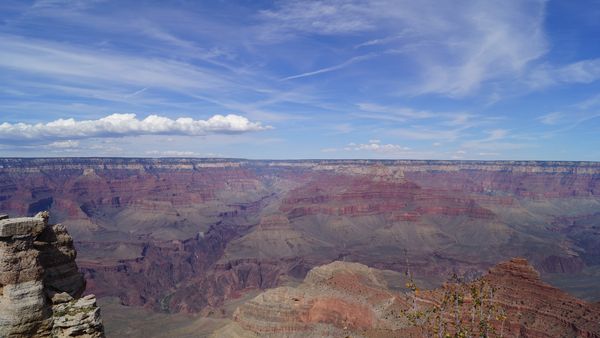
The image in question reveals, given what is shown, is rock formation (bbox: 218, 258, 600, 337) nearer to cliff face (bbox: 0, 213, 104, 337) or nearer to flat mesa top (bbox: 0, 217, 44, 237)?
cliff face (bbox: 0, 213, 104, 337)

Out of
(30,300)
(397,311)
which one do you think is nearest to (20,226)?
(30,300)

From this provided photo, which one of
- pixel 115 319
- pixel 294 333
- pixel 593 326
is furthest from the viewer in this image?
pixel 115 319

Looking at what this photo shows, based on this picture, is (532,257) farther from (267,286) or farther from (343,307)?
(343,307)

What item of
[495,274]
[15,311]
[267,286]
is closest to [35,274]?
[15,311]

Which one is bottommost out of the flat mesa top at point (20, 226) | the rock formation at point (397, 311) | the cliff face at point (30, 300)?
the rock formation at point (397, 311)

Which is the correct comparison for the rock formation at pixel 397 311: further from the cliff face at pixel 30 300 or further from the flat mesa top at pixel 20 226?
the flat mesa top at pixel 20 226

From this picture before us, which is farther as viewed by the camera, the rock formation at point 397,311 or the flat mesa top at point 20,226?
the rock formation at point 397,311

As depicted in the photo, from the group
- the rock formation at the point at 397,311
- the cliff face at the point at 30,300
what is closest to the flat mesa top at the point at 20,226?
the cliff face at the point at 30,300
